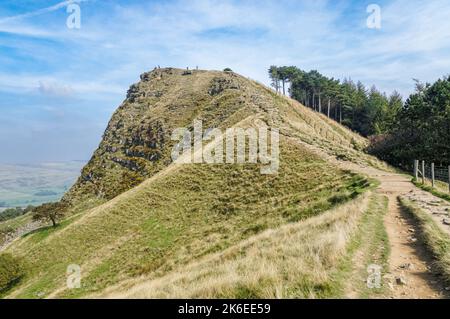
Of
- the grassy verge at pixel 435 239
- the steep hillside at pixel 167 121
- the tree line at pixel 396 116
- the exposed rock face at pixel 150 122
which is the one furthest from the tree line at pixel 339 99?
the grassy verge at pixel 435 239

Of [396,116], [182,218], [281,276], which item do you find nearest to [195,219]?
[182,218]

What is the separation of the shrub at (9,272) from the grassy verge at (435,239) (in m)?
38.8

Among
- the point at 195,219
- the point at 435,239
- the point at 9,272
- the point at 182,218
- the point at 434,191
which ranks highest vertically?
the point at 434,191

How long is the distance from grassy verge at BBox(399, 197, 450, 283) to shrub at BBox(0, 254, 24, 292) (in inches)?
1528

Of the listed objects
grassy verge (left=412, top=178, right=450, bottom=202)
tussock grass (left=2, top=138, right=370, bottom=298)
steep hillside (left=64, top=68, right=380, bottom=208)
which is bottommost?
tussock grass (left=2, top=138, right=370, bottom=298)

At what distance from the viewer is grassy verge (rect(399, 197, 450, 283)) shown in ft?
29.9

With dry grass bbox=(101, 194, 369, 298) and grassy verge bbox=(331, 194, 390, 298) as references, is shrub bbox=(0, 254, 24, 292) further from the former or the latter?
grassy verge bbox=(331, 194, 390, 298)

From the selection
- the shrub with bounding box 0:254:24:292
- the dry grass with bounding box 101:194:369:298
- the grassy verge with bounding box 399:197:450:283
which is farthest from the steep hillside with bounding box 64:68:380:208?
the dry grass with bounding box 101:194:369:298

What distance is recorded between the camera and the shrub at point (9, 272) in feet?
109

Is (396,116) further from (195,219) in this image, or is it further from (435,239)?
(435,239)

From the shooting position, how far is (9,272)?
33969 mm

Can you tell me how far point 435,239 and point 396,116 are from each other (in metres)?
61.6
